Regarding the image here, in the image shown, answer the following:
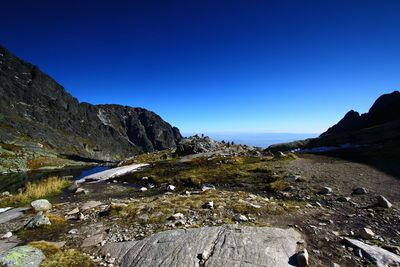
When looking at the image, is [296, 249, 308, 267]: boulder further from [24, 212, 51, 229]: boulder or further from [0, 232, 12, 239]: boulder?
[0, 232, 12, 239]: boulder

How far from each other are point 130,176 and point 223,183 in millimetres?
15813

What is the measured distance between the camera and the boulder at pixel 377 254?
5.86m

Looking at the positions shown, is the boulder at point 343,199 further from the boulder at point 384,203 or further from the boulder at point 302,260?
the boulder at point 302,260

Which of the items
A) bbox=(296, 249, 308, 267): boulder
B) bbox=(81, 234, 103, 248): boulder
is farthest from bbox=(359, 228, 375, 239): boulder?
bbox=(81, 234, 103, 248): boulder

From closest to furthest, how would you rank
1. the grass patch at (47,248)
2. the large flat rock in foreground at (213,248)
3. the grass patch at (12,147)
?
the large flat rock in foreground at (213,248) < the grass patch at (47,248) < the grass patch at (12,147)

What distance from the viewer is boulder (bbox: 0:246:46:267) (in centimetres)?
543

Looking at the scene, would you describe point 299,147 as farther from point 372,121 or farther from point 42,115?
point 42,115

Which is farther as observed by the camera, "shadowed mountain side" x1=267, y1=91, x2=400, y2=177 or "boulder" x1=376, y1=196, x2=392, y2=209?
"shadowed mountain side" x1=267, y1=91, x2=400, y2=177

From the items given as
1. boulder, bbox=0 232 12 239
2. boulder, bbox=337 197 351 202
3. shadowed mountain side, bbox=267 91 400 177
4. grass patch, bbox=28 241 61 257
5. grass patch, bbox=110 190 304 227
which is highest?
shadowed mountain side, bbox=267 91 400 177

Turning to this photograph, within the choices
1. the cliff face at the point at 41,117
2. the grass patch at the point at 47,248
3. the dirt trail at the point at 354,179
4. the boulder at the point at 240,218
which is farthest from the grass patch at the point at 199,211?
the cliff face at the point at 41,117

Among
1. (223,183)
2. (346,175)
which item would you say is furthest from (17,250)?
(346,175)

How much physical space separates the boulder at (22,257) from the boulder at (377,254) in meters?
11.3

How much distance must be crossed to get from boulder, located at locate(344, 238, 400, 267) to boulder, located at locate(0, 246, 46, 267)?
11312mm

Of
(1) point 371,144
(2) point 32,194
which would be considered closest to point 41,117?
(2) point 32,194
